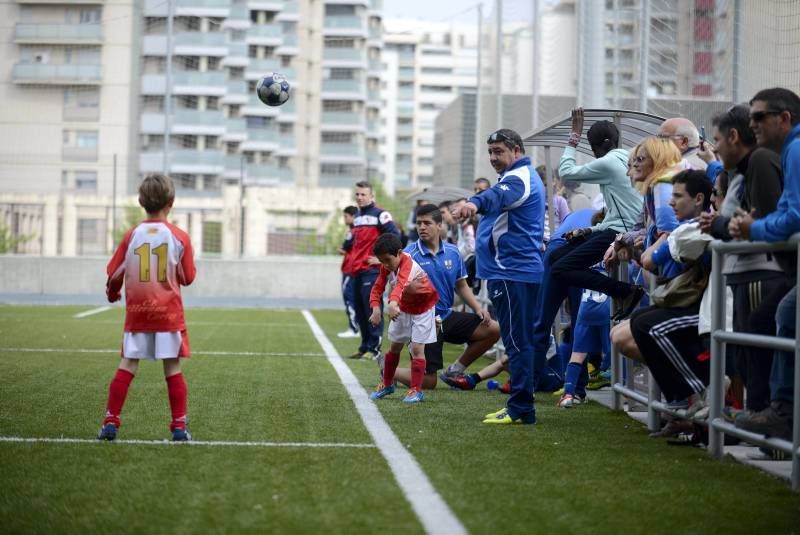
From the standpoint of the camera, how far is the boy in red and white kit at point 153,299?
720 centimetres

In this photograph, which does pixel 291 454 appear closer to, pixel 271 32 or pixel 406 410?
pixel 406 410

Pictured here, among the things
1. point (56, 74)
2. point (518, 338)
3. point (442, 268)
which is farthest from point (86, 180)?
point (518, 338)

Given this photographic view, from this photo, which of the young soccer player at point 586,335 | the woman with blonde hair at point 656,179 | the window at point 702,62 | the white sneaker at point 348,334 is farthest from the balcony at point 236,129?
the woman with blonde hair at point 656,179

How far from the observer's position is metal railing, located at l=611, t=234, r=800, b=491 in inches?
232

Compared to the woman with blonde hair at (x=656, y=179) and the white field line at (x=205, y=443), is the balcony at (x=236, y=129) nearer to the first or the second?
the woman with blonde hair at (x=656, y=179)

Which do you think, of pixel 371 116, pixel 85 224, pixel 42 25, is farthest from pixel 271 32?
pixel 85 224

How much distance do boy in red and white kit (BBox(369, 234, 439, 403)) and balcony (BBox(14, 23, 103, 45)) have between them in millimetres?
25603

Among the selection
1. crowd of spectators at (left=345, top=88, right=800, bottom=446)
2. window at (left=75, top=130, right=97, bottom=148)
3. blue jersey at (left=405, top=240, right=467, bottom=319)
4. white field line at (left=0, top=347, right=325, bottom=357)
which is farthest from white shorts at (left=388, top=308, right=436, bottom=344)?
window at (left=75, top=130, right=97, bottom=148)

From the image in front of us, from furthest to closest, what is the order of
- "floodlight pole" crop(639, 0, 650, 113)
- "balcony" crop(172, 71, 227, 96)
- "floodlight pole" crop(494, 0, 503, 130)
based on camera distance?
"balcony" crop(172, 71, 227, 96) → "floodlight pole" crop(494, 0, 503, 130) → "floodlight pole" crop(639, 0, 650, 113)

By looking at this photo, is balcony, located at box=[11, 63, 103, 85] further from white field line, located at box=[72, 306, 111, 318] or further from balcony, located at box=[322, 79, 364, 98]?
balcony, located at box=[322, 79, 364, 98]

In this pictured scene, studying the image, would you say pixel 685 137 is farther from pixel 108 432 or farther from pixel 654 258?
pixel 108 432

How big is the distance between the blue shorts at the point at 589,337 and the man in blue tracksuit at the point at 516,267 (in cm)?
163

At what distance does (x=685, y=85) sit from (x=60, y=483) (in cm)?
1013

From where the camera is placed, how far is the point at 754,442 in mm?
6383
